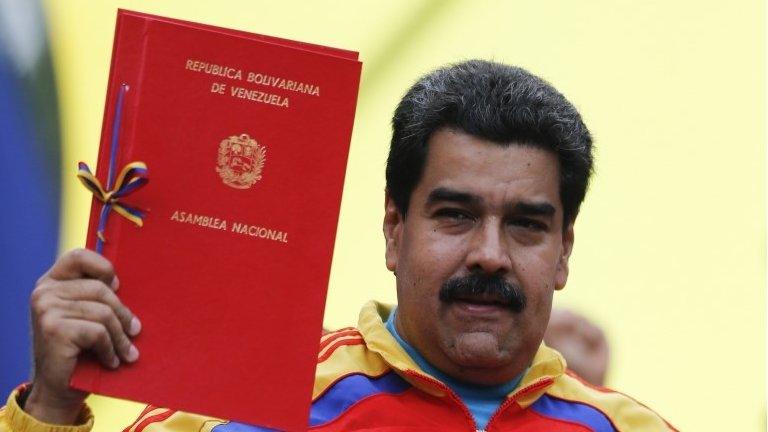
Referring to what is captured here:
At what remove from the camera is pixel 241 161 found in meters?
2.57

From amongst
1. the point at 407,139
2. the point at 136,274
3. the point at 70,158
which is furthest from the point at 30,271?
the point at 136,274

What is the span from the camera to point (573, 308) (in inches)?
203

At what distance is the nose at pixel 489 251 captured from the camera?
9.79 ft

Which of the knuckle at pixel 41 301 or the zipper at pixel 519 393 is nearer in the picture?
the knuckle at pixel 41 301

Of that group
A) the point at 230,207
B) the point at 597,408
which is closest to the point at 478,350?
the point at 597,408

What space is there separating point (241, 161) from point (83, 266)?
34 centimetres

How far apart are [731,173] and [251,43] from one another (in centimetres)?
313

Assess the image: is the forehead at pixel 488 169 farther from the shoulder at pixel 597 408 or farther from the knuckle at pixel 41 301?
the knuckle at pixel 41 301

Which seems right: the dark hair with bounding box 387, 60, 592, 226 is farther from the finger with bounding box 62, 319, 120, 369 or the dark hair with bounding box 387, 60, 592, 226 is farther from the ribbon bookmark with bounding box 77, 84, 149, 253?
the finger with bounding box 62, 319, 120, 369

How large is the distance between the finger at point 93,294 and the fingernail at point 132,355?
0.14 ft

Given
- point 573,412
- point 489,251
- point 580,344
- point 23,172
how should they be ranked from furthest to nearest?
→ point 580,344 → point 23,172 → point 573,412 → point 489,251

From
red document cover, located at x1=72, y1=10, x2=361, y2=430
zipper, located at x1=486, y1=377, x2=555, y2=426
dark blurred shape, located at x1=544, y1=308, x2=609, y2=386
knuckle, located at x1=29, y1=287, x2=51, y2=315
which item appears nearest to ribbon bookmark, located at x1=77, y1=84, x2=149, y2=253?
red document cover, located at x1=72, y1=10, x2=361, y2=430

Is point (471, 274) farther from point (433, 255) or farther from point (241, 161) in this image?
point (241, 161)

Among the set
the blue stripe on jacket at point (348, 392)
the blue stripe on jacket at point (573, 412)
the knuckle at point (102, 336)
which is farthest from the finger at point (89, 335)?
the blue stripe on jacket at point (573, 412)
